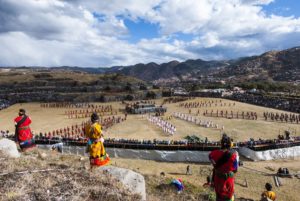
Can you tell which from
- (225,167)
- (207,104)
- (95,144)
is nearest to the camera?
(225,167)

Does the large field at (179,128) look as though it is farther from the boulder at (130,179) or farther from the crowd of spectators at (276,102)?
the boulder at (130,179)

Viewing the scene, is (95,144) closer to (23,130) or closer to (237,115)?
(23,130)

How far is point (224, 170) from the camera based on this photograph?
7.68 m

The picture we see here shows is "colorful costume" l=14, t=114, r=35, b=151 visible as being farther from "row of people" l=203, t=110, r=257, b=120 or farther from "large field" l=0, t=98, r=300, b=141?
"row of people" l=203, t=110, r=257, b=120

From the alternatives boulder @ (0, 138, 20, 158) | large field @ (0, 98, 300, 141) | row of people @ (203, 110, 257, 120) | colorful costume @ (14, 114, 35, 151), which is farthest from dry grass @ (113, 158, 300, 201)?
row of people @ (203, 110, 257, 120)

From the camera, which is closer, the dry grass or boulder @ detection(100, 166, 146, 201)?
boulder @ detection(100, 166, 146, 201)

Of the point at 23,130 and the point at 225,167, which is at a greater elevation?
the point at 23,130

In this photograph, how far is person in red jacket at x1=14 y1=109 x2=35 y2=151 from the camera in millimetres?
12578

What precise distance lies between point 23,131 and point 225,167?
31.1 ft

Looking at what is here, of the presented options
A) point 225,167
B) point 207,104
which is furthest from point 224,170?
point 207,104

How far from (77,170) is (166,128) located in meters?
34.6

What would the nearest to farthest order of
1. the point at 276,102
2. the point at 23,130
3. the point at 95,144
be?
the point at 95,144 < the point at 23,130 < the point at 276,102

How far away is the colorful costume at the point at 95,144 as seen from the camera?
9.31 m

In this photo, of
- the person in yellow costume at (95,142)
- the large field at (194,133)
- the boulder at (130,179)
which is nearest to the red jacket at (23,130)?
the person in yellow costume at (95,142)
